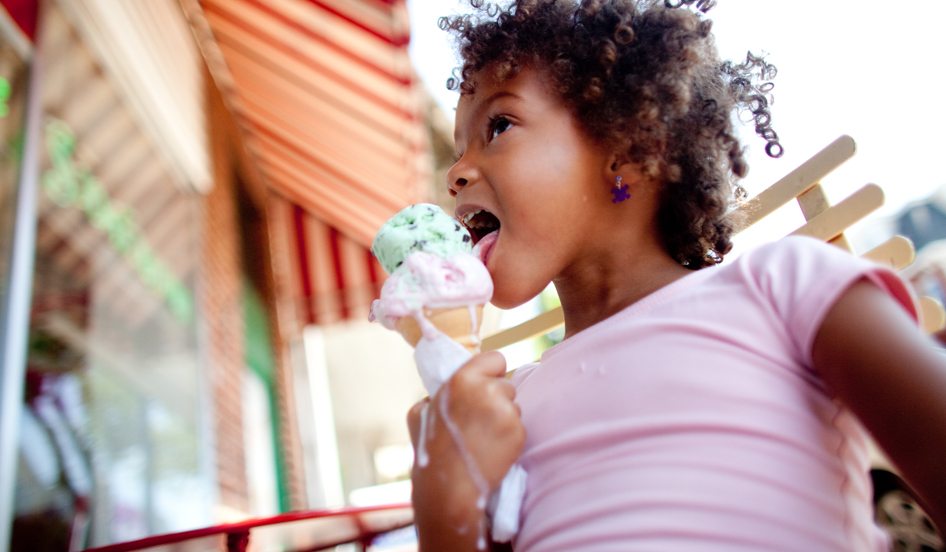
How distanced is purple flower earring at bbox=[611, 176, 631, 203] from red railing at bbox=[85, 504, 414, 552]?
85 centimetres

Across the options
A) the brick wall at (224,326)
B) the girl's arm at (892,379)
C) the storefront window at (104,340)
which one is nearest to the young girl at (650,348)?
the girl's arm at (892,379)

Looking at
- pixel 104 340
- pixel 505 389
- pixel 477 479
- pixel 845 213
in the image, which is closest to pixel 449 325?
pixel 505 389

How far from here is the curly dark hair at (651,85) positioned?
1357mm

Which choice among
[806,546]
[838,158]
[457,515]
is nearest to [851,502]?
[806,546]

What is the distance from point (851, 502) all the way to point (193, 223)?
4.01 meters

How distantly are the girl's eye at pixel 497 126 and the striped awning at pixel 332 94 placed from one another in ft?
6.12

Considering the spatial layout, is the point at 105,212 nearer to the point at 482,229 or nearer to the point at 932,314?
the point at 482,229

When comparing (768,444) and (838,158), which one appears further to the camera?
(838,158)

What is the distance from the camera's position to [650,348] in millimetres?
1047

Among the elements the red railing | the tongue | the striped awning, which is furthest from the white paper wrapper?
the striped awning

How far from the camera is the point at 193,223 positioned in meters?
4.16

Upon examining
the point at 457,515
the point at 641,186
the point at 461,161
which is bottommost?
the point at 457,515

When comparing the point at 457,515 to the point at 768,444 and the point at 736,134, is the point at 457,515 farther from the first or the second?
the point at 736,134

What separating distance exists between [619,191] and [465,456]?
25.6 inches
